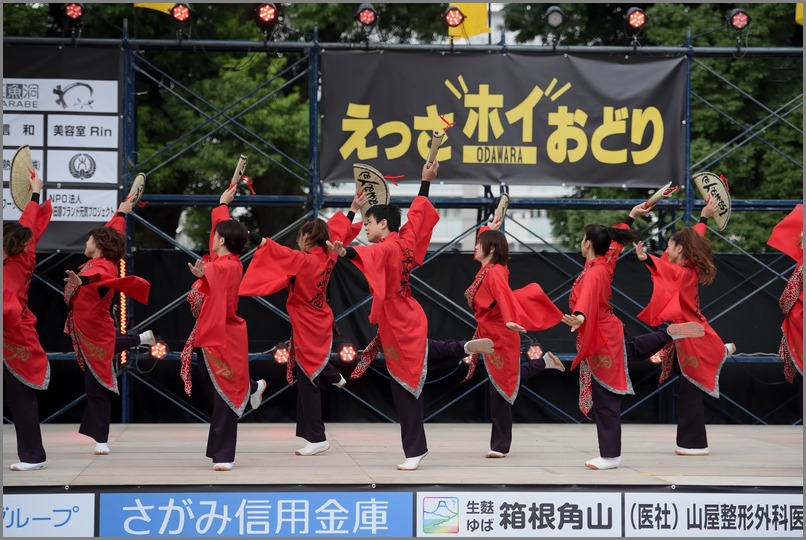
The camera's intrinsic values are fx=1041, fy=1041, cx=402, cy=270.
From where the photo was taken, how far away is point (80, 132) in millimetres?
8656

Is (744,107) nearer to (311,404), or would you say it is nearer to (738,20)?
(738,20)

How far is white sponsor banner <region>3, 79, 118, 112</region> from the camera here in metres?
8.64

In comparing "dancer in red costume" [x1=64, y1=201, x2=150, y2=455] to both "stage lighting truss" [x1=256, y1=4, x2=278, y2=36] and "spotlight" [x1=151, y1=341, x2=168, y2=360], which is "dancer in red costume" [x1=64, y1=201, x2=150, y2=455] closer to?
"spotlight" [x1=151, y1=341, x2=168, y2=360]

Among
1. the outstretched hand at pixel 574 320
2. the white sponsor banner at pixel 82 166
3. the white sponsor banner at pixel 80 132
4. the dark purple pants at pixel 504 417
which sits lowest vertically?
the dark purple pants at pixel 504 417

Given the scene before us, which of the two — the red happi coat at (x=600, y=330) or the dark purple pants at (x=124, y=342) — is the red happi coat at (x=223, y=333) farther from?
the red happi coat at (x=600, y=330)

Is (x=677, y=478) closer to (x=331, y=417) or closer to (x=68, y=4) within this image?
(x=331, y=417)

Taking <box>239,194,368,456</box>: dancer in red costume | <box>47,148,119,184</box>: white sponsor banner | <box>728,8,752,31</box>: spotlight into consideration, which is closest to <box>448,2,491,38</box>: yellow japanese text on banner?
<box>728,8,752,31</box>: spotlight

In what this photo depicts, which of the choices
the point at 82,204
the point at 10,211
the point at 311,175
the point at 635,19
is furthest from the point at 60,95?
the point at 635,19

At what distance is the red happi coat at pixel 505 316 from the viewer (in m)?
6.51

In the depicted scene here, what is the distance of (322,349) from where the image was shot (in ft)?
22.8

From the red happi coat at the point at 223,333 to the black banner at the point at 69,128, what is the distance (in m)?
2.76

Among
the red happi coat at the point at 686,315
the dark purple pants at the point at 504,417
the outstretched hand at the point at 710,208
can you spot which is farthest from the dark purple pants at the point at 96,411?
the outstretched hand at the point at 710,208

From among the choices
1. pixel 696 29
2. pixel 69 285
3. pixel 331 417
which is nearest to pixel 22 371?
pixel 69 285

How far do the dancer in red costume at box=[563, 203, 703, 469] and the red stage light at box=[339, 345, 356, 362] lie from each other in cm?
245
